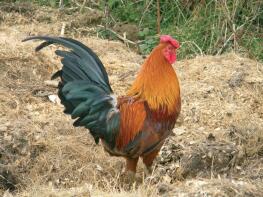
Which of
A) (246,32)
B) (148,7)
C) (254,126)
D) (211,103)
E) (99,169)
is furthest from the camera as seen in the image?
(148,7)

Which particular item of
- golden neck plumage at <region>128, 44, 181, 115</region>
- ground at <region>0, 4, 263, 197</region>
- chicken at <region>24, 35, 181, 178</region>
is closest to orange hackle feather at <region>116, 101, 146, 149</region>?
chicken at <region>24, 35, 181, 178</region>

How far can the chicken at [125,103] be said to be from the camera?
4.30m

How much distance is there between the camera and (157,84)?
4.50m

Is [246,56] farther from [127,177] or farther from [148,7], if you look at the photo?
[127,177]

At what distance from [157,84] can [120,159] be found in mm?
761

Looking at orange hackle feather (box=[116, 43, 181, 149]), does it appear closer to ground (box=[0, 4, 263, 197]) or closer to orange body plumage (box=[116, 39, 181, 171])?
orange body plumage (box=[116, 39, 181, 171])

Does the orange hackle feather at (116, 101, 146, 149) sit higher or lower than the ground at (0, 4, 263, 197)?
higher

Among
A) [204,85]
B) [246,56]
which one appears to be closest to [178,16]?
[246,56]

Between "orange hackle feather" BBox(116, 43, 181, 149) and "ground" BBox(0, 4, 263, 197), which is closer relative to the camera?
"ground" BBox(0, 4, 263, 197)

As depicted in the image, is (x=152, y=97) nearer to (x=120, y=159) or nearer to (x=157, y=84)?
(x=157, y=84)

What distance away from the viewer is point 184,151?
472 cm

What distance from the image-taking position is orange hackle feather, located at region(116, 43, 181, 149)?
439cm

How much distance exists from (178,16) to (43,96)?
2686 millimetres

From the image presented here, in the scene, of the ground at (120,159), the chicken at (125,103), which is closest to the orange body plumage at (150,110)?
the chicken at (125,103)
